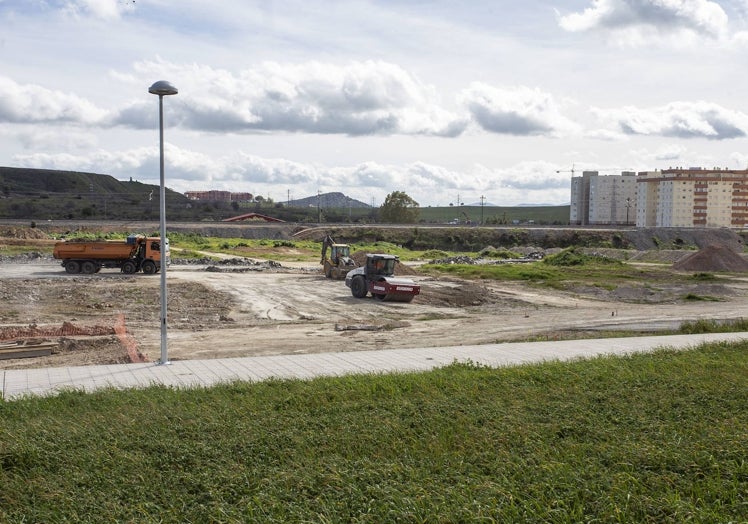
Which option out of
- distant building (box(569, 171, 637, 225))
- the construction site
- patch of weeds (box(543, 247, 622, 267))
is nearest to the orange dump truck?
the construction site

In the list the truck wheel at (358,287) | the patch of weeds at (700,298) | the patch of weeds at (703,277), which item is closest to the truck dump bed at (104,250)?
the truck wheel at (358,287)

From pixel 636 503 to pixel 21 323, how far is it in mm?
20207

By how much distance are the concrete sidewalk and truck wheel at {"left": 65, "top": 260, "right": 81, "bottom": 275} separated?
2723cm

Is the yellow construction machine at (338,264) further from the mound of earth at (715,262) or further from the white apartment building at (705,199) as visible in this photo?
the white apartment building at (705,199)

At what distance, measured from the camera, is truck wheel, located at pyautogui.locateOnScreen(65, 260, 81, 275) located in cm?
3788

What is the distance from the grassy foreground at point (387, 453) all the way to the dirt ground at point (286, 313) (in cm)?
741

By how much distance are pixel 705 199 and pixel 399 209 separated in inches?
2121

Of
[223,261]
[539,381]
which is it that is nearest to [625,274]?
A: [223,261]

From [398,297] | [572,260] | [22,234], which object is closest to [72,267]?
[398,297]

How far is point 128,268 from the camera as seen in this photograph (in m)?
38.2

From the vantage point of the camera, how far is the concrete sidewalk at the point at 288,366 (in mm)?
11156

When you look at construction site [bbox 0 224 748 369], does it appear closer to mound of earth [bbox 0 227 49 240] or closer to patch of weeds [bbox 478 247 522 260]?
mound of earth [bbox 0 227 49 240]

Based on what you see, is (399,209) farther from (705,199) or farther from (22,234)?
(22,234)

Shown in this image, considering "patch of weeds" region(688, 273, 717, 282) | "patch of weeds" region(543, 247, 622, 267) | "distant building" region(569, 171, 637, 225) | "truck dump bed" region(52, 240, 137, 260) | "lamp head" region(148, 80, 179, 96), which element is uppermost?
"distant building" region(569, 171, 637, 225)
